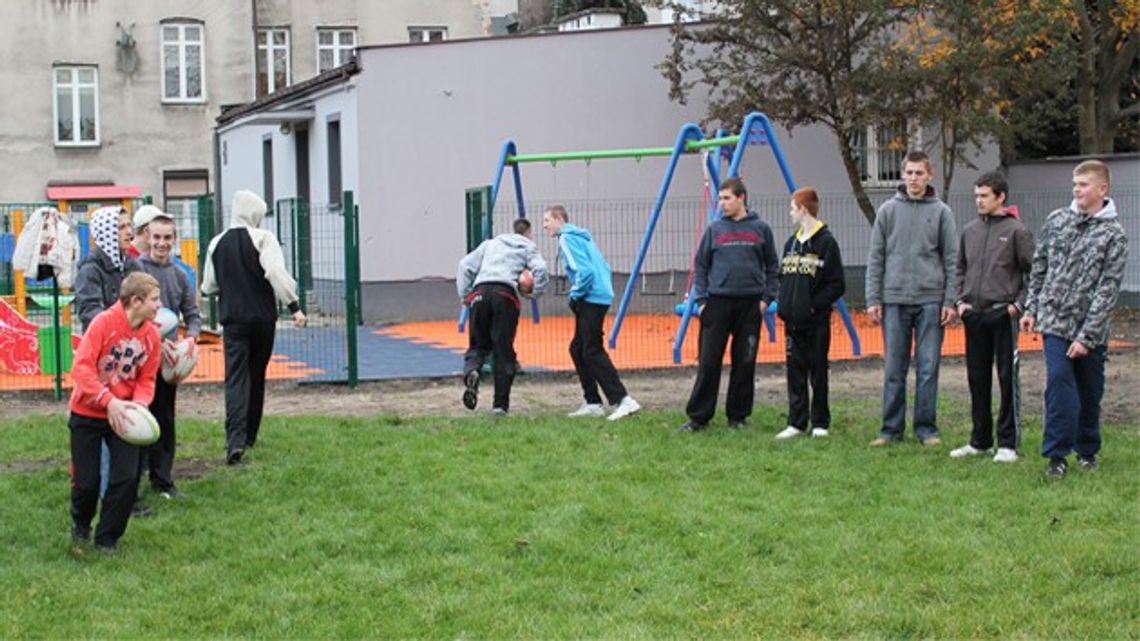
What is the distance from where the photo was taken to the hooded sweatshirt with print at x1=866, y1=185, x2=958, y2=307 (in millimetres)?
10742

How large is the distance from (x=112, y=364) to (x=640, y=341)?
11.6 m

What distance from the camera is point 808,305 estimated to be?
1125 cm

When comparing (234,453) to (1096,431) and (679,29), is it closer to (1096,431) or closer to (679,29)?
(1096,431)

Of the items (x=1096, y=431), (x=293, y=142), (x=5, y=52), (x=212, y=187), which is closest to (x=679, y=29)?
(x=293, y=142)

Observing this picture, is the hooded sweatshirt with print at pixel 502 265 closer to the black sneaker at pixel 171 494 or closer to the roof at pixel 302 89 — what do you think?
the black sneaker at pixel 171 494

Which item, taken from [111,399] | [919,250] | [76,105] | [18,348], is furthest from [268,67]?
[111,399]

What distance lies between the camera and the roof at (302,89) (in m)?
24.5

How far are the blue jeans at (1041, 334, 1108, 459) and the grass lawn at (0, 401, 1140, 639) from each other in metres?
0.26

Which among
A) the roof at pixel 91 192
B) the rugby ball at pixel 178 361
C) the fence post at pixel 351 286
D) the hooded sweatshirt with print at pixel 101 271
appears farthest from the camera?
the roof at pixel 91 192

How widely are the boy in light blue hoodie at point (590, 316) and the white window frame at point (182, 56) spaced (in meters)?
31.7

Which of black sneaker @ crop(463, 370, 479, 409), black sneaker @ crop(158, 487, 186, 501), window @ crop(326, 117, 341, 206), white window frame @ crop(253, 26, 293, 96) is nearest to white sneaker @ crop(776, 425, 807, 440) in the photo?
black sneaker @ crop(463, 370, 479, 409)

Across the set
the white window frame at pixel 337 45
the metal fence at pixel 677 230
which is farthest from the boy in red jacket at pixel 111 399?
the white window frame at pixel 337 45

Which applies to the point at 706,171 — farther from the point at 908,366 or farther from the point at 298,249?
the point at 908,366

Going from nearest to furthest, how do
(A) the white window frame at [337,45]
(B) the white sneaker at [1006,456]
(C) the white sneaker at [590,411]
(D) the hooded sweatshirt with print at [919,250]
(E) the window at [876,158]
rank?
(B) the white sneaker at [1006,456] → (D) the hooded sweatshirt with print at [919,250] → (C) the white sneaker at [590,411] → (E) the window at [876,158] → (A) the white window frame at [337,45]
